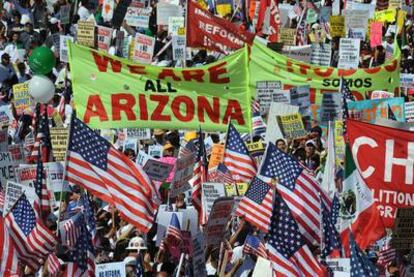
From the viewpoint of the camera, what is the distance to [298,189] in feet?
54.9

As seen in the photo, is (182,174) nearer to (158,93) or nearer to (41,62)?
(158,93)

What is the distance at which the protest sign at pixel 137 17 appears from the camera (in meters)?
28.7

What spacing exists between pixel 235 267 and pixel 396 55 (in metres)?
6.79

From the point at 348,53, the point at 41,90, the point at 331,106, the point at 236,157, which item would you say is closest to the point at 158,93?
the point at 331,106

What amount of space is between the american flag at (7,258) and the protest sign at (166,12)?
13169mm

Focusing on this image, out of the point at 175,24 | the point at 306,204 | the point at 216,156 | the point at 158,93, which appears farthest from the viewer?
the point at 175,24

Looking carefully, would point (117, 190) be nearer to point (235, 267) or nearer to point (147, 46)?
point (235, 267)

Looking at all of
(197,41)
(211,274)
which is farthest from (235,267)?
(197,41)

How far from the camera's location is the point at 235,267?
1673 centimetres

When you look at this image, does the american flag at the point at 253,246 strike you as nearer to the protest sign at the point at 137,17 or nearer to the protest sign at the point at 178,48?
the protest sign at the point at 178,48

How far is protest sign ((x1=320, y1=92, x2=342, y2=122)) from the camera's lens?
2105 cm

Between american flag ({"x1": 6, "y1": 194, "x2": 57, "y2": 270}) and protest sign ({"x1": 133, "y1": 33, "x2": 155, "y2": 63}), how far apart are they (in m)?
9.75

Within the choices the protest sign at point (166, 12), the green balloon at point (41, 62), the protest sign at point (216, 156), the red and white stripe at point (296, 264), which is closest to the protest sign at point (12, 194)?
the protest sign at point (216, 156)

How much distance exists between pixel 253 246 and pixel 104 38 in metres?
11.1
